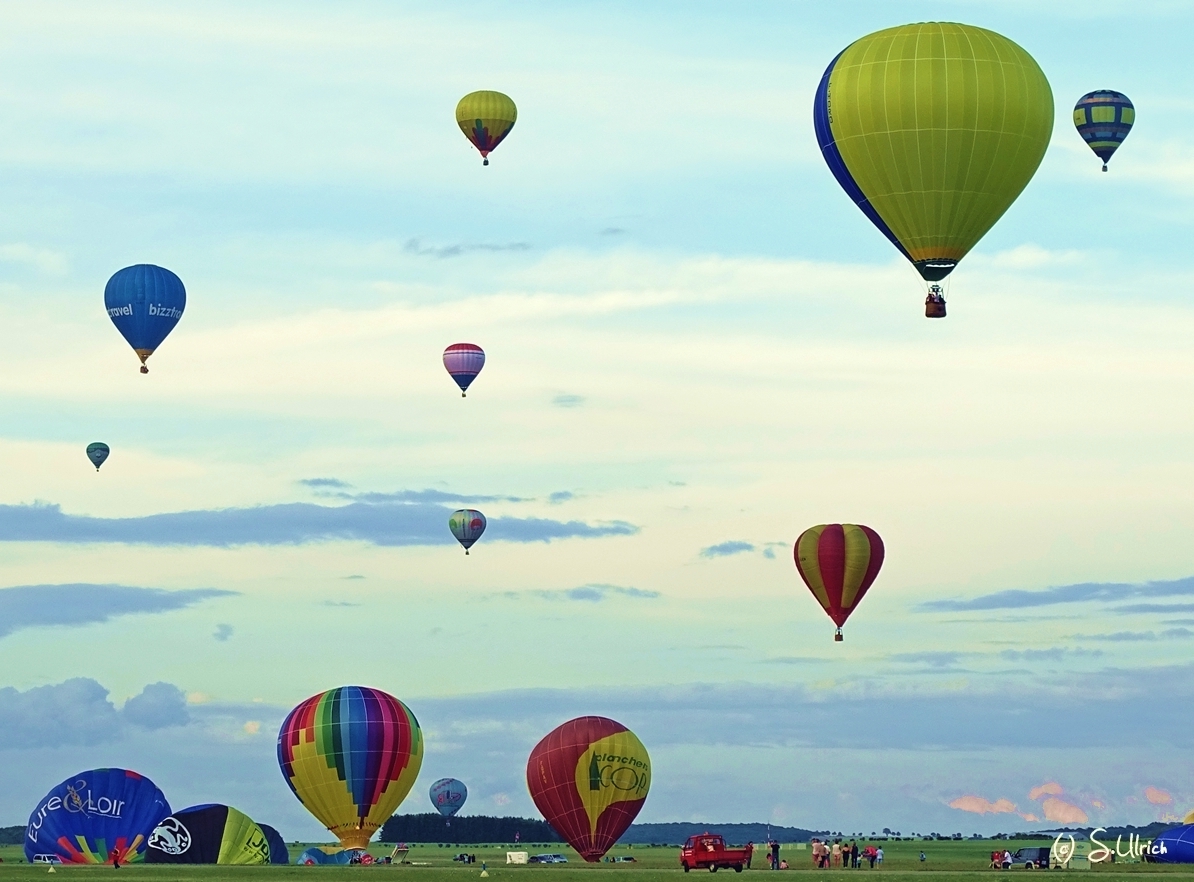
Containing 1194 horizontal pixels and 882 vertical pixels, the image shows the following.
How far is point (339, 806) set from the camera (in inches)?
3617

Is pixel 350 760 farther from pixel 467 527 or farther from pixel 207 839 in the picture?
pixel 467 527

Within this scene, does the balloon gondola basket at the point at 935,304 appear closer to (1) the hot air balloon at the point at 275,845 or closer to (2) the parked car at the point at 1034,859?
(2) the parked car at the point at 1034,859

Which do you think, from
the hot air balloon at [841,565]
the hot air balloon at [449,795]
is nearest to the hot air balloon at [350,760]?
the hot air balloon at [841,565]

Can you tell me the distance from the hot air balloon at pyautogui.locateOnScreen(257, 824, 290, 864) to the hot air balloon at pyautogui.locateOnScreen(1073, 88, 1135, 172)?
58.4m

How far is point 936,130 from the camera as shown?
71.6m

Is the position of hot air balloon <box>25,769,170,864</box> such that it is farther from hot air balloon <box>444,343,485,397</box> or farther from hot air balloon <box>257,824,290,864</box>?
hot air balloon <box>444,343,485,397</box>

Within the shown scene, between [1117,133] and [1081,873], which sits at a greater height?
[1117,133]

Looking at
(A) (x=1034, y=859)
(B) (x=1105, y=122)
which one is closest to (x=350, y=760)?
(A) (x=1034, y=859)

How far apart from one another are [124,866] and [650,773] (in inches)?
1066

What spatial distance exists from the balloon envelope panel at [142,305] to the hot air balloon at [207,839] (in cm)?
2760

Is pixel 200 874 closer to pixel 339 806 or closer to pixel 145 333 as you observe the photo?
pixel 339 806

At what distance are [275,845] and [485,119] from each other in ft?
156

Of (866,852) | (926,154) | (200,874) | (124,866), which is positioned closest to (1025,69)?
(926,154)

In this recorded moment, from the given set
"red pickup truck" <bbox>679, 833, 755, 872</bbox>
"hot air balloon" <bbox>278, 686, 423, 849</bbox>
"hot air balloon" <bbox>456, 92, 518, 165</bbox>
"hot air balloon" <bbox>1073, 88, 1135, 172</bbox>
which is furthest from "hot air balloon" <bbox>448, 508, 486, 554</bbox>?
"red pickup truck" <bbox>679, 833, 755, 872</bbox>
